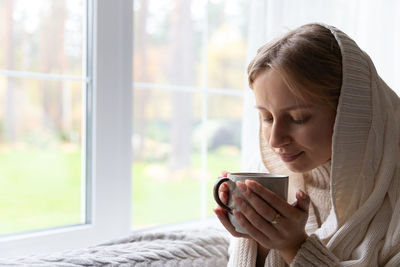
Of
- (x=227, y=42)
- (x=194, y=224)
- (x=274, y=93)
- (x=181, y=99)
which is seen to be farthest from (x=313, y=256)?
(x=227, y=42)

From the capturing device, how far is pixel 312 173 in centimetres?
112

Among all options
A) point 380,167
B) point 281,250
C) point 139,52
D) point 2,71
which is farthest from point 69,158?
point 380,167

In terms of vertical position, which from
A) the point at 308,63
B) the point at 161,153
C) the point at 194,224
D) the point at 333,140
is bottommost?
the point at 194,224

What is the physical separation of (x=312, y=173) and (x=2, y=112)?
0.92 meters

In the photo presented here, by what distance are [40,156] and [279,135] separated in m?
0.89

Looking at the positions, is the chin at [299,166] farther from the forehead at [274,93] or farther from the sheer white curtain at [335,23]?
the sheer white curtain at [335,23]

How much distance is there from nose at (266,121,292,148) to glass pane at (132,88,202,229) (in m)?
1.19

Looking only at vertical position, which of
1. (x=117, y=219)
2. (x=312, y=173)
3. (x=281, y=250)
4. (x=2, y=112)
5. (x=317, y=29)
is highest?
(x=317, y=29)

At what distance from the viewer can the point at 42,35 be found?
1.41 m

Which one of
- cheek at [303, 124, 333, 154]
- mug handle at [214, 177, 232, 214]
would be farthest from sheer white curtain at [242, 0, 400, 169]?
mug handle at [214, 177, 232, 214]

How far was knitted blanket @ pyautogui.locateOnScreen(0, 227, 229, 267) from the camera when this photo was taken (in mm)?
920

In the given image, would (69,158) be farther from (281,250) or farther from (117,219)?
(281,250)

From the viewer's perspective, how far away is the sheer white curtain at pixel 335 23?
1.54 meters

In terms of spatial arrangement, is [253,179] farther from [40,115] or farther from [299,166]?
[40,115]
